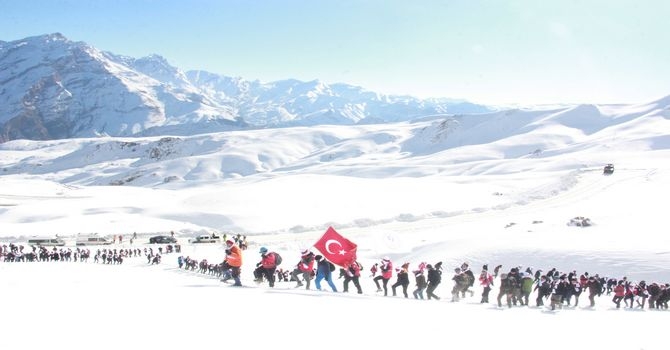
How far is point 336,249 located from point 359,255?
22.5 m

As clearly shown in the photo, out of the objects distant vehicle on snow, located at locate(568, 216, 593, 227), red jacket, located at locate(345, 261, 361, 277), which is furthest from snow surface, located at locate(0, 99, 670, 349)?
red jacket, located at locate(345, 261, 361, 277)

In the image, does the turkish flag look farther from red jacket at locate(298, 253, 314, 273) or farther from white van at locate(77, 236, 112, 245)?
white van at locate(77, 236, 112, 245)

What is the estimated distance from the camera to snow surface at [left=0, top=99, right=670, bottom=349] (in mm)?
8594

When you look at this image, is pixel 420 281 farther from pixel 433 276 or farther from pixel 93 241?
pixel 93 241

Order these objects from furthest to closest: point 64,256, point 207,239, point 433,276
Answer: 1. point 207,239
2. point 64,256
3. point 433,276

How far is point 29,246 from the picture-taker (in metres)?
46.8

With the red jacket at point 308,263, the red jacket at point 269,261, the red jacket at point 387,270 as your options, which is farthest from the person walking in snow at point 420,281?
the red jacket at point 269,261

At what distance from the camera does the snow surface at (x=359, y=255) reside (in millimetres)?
8594

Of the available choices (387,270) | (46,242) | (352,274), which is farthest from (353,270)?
(46,242)

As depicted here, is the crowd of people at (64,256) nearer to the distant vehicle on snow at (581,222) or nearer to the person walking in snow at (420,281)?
the person walking in snow at (420,281)

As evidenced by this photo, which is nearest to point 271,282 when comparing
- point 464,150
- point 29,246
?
point 29,246

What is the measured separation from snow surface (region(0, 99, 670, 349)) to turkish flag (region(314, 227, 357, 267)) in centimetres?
224

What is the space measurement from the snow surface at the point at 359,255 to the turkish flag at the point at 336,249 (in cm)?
224

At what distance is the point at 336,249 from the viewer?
60.1ft
